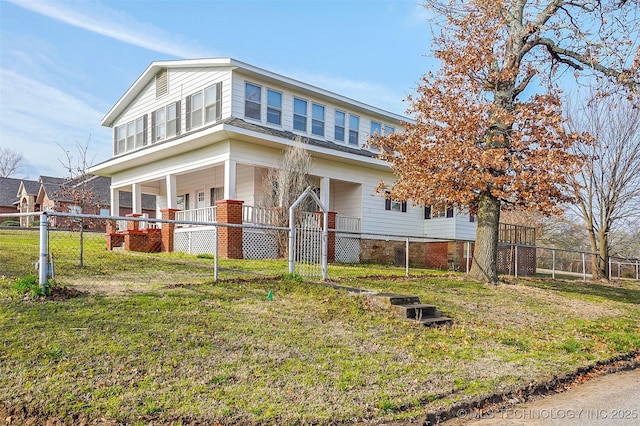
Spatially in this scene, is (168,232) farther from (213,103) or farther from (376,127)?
(376,127)

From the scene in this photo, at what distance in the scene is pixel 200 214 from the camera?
16.3 meters

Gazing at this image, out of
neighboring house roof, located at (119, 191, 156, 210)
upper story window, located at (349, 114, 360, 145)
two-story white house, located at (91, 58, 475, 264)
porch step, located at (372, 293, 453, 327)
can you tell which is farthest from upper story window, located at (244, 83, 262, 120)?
neighboring house roof, located at (119, 191, 156, 210)

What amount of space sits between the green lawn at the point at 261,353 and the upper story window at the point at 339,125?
10434 millimetres

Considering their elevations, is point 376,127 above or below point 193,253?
above

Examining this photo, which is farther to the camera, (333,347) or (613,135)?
(613,135)

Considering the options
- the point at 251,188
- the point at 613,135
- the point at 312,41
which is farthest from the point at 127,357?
the point at 613,135

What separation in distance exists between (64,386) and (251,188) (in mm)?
13431

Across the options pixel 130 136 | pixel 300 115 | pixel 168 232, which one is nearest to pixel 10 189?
pixel 130 136

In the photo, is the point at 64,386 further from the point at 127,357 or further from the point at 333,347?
the point at 333,347

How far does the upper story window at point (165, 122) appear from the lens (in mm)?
17078

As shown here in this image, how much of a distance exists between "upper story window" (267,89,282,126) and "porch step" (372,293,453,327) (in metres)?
9.60

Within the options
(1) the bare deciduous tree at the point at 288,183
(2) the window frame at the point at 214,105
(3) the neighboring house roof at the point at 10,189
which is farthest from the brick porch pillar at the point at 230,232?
(3) the neighboring house roof at the point at 10,189

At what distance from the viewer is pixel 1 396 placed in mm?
3855

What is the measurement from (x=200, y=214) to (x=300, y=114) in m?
5.23
